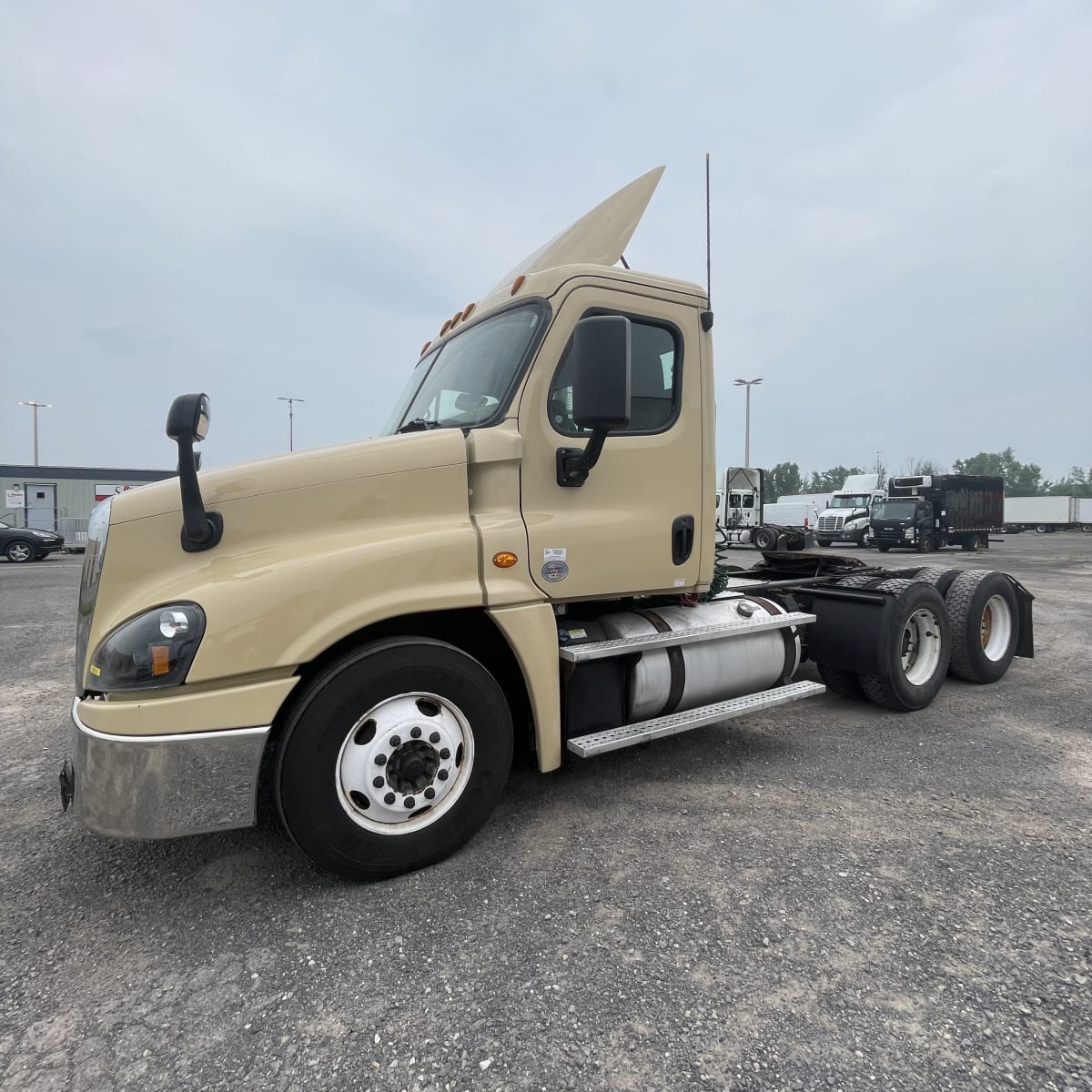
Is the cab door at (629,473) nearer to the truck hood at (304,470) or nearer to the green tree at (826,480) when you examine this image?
the truck hood at (304,470)

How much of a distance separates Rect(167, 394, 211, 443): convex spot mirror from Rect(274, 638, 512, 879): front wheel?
3.42ft

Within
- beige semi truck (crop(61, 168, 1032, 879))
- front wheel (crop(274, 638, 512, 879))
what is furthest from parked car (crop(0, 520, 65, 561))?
front wheel (crop(274, 638, 512, 879))

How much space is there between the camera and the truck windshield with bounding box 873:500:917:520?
2609 cm

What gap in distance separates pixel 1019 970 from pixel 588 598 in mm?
2118

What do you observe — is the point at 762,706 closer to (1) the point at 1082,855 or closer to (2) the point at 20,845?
(1) the point at 1082,855

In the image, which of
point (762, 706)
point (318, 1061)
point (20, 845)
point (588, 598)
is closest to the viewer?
point (318, 1061)

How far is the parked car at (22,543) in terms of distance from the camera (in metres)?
22.0

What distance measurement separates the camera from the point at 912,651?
5355 mm

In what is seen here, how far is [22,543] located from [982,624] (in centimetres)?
2685

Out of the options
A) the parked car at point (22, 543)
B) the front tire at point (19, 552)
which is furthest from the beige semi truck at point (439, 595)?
the front tire at point (19, 552)

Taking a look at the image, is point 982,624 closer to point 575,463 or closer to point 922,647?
point 922,647

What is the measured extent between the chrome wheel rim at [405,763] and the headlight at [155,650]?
69cm

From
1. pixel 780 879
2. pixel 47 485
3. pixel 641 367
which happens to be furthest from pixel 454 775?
pixel 47 485

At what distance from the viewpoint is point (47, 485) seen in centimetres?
3450
